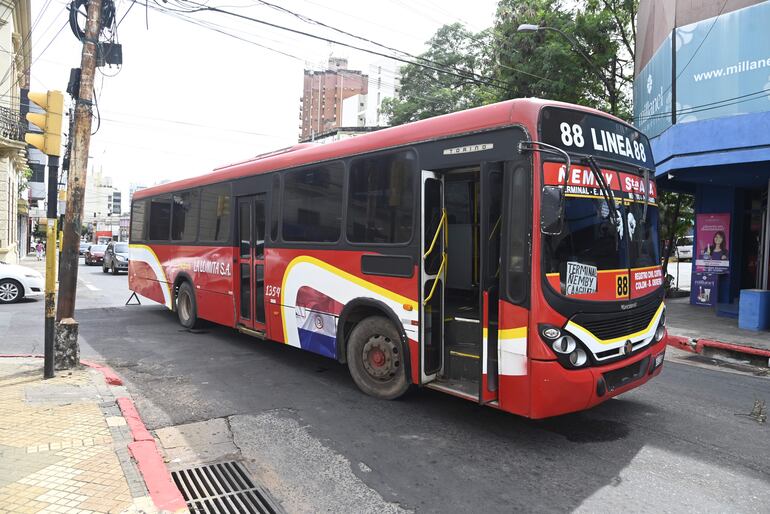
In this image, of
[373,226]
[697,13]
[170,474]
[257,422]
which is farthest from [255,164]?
[697,13]

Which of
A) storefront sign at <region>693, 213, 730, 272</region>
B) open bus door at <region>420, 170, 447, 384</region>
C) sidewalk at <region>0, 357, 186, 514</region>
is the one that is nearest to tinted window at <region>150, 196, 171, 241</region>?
sidewalk at <region>0, 357, 186, 514</region>

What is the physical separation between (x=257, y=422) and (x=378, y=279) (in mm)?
1876

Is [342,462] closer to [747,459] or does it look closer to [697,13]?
[747,459]

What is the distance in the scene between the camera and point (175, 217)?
1054 centimetres

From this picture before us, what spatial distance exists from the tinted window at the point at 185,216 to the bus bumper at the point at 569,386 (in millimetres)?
7338

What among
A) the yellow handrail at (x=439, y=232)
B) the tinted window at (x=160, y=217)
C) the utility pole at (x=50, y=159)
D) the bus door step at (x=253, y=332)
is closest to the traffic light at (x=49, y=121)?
the utility pole at (x=50, y=159)

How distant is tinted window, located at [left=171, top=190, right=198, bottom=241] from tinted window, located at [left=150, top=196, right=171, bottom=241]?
358 millimetres

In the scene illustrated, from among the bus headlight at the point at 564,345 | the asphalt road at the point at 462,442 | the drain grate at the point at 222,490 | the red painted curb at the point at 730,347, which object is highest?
the bus headlight at the point at 564,345

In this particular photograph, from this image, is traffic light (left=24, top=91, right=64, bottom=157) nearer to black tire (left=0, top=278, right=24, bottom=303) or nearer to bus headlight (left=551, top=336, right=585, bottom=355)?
bus headlight (left=551, top=336, right=585, bottom=355)

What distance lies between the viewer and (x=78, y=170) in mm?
6965

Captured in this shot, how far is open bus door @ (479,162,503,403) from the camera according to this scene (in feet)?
15.1

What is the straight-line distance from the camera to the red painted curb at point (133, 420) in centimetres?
455

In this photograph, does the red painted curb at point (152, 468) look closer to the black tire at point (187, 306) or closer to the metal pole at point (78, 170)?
the metal pole at point (78, 170)

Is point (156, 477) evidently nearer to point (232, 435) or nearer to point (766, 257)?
point (232, 435)
